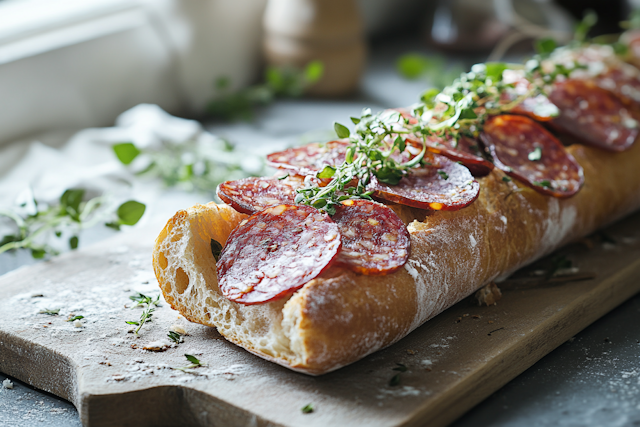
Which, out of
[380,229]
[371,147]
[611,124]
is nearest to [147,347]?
[380,229]

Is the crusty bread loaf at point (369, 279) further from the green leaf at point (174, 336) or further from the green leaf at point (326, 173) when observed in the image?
the green leaf at point (326, 173)

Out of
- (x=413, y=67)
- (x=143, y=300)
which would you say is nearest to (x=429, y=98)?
(x=143, y=300)

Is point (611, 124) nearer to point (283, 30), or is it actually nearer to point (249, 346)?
point (249, 346)

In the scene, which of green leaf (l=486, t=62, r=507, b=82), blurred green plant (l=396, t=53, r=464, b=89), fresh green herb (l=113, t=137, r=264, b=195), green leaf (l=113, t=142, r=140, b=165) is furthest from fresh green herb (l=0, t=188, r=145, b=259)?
blurred green plant (l=396, t=53, r=464, b=89)

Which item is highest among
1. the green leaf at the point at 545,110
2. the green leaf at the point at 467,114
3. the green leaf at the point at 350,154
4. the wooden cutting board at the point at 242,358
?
the green leaf at the point at 467,114

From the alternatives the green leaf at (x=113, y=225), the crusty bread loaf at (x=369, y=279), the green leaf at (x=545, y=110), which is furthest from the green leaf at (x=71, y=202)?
the green leaf at (x=545, y=110)

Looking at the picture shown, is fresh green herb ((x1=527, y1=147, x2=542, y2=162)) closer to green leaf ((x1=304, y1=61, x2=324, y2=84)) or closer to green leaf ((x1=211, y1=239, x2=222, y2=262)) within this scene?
green leaf ((x1=211, y1=239, x2=222, y2=262))
